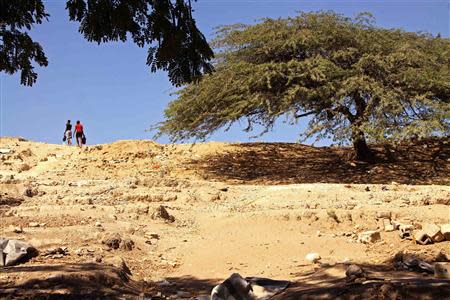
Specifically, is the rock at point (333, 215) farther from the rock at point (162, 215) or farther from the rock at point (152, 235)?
the rock at point (152, 235)

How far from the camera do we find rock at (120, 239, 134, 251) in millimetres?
7109

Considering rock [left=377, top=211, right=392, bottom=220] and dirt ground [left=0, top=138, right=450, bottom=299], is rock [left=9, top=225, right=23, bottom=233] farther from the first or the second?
rock [left=377, top=211, right=392, bottom=220]

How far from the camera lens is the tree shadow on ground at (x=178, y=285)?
160 inches

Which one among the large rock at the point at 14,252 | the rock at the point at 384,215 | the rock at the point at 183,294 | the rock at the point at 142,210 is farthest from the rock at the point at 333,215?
the large rock at the point at 14,252

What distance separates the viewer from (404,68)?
14445mm

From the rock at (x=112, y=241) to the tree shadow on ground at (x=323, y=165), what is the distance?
6.89 m

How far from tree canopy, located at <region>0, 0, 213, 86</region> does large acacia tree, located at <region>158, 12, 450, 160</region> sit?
851 centimetres

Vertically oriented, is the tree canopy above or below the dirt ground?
above

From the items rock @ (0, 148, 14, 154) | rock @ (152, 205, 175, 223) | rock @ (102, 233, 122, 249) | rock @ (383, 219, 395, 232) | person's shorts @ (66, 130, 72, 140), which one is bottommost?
rock @ (383, 219, 395, 232)

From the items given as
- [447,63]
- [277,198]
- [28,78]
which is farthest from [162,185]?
[447,63]

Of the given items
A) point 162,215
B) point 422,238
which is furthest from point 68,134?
point 422,238

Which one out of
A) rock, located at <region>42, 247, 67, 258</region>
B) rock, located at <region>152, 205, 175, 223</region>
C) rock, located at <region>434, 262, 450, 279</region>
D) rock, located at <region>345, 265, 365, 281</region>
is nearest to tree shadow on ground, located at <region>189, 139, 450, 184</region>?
rock, located at <region>152, 205, 175, 223</region>

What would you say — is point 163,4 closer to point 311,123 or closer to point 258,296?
point 258,296

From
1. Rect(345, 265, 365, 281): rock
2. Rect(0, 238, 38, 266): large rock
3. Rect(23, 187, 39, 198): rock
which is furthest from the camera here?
Rect(23, 187, 39, 198): rock
